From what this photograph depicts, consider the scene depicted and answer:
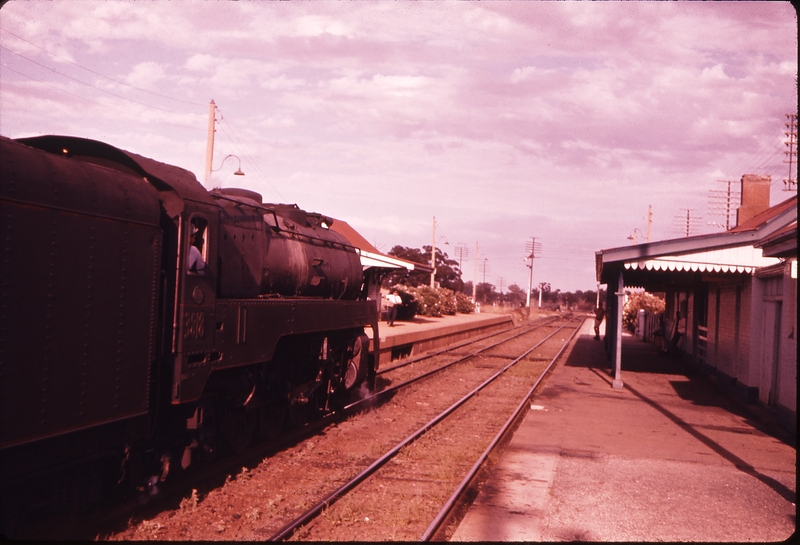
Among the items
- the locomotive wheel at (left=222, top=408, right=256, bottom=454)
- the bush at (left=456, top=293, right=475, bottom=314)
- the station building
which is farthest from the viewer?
the bush at (left=456, top=293, right=475, bottom=314)

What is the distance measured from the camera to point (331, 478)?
7.92 m

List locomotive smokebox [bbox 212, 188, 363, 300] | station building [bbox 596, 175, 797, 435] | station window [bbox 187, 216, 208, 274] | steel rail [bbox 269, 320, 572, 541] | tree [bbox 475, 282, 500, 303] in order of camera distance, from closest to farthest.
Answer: steel rail [bbox 269, 320, 572, 541] < station window [bbox 187, 216, 208, 274] < locomotive smokebox [bbox 212, 188, 363, 300] < station building [bbox 596, 175, 797, 435] < tree [bbox 475, 282, 500, 303]

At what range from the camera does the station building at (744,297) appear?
12.0 meters

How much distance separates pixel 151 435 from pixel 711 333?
57.5ft

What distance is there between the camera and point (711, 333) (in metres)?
19.6

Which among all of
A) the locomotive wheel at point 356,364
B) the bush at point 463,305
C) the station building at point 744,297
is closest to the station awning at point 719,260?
the station building at point 744,297

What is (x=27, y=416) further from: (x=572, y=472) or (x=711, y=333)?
(x=711, y=333)

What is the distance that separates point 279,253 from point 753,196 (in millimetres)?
22802

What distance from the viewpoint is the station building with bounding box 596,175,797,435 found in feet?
39.3

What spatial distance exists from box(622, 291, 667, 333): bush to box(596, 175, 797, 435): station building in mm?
20102

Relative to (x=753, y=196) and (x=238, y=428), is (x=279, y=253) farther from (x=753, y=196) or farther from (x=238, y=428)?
(x=753, y=196)

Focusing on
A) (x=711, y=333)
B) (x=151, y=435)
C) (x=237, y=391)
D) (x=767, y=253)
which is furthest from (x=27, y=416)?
(x=711, y=333)

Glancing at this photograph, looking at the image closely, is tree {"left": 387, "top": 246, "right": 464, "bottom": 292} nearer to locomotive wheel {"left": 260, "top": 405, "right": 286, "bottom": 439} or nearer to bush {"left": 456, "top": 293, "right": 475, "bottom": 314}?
bush {"left": 456, "top": 293, "right": 475, "bottom": 314}

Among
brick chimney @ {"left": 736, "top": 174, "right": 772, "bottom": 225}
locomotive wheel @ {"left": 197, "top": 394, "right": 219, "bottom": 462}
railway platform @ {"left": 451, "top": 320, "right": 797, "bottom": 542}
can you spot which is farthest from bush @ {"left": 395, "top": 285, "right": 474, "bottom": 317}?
locomotive wheel @ {"left": 197, "top": 394, "right": 219, "bottom": 462}
